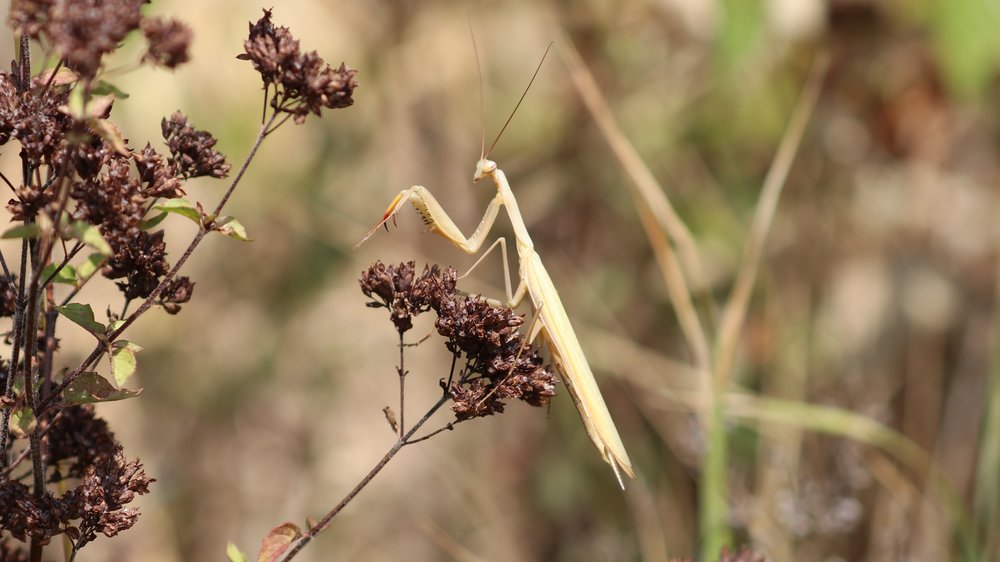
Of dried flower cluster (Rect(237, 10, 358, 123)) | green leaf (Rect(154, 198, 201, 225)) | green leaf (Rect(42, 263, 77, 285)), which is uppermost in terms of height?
dried flower cluster (Rect(237, 10, 358, 123))

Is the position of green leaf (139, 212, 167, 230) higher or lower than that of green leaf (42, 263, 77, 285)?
higher

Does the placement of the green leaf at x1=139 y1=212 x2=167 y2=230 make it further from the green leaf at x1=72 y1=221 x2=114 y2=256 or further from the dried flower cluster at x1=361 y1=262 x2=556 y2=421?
the dried flower cluster at x1=361 y1=262 x2=556 y2=421

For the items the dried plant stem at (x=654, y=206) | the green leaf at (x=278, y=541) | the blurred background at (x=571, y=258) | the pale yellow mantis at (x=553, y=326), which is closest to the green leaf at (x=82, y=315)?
the green leaf at (x=278, y=541)

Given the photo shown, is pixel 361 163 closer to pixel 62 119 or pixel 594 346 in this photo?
pixel 594 346

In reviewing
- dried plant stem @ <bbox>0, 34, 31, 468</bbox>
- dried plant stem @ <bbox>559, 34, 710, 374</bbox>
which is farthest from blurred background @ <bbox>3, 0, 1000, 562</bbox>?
dried plant stem @ <bbox>0, 34, 31, 468</bbox>

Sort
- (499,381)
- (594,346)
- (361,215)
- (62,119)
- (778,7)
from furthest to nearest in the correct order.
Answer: (361,215) < (594,346) < (778,7) < (499,381) < (62,119)

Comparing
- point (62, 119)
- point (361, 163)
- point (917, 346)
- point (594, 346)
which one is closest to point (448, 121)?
point (361, 163)

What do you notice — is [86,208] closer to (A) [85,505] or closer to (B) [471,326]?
(A) [85,505]
